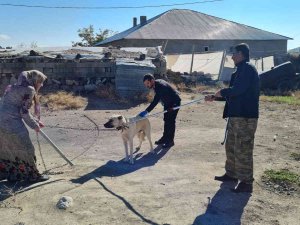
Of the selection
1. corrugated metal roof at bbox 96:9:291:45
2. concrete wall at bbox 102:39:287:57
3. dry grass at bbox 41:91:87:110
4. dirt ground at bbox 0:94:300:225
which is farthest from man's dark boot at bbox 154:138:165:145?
corrugated metal roof at bbox 96:9:291:45

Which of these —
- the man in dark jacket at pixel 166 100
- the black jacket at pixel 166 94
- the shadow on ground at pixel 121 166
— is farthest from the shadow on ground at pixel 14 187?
the black jacket at pixel 166 94

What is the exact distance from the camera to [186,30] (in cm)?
3741

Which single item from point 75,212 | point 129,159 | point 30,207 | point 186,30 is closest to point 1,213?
point 30,207

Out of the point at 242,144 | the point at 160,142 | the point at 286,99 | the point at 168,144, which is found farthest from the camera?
the point at 286,99

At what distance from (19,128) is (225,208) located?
10.1 ft

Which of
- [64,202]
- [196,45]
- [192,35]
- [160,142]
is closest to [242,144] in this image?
[64,202]

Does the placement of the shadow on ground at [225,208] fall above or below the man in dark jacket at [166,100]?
below

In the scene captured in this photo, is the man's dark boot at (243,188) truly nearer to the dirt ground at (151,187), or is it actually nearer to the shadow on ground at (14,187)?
the dirt ground at (151,187)

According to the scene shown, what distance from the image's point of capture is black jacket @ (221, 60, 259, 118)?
5.46m

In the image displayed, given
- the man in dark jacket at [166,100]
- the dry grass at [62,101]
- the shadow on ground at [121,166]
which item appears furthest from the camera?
the dry grass at [62,101]

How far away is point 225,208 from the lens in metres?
5.14

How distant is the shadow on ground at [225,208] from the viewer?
4.77 metres

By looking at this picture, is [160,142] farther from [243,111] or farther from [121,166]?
[243,111]

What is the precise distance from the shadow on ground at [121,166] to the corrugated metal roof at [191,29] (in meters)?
27.3
